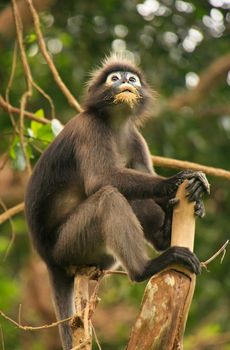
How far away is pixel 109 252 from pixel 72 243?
33 cm

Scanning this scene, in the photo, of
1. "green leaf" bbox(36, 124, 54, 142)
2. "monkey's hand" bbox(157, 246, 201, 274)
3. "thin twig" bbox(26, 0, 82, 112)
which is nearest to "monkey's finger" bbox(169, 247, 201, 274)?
"monkey's hand" bbox(157, 246, 201, 274)

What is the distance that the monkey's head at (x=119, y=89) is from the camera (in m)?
5.51

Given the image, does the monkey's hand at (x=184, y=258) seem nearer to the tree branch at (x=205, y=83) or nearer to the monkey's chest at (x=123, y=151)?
the monkey's chest at (x=123, y=151)

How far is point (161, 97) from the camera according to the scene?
9.71 m

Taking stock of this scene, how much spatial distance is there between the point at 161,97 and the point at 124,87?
13.9 ft

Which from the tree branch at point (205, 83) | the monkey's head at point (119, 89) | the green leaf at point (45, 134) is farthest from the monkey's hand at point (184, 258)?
the tree branch at point (205, 83)

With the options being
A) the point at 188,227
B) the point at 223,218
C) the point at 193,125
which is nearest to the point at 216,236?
the point at 223,218

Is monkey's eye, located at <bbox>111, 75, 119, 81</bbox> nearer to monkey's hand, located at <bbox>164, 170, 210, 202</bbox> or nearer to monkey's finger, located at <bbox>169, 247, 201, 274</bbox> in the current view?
monkey's hand, located at <bbox>164, 170, 210, 202</bbox>

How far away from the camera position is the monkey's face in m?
5.47

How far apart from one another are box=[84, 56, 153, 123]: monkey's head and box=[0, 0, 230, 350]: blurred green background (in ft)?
10.2

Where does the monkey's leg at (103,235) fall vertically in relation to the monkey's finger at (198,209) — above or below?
below

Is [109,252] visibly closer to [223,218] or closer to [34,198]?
[34,198]

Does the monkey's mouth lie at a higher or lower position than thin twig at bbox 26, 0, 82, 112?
lower

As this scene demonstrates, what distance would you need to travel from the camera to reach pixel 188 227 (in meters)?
3.94
